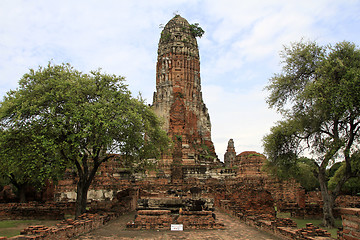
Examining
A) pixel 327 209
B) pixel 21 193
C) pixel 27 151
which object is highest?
pixel 27 151

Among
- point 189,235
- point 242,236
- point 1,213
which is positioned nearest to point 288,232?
point 242,236

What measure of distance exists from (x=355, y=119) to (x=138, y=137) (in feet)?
35.5

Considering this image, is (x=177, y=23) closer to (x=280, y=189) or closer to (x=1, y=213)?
(x=280, y=189)

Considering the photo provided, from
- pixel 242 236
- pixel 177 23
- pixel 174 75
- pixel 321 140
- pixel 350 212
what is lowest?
pixel 242 236

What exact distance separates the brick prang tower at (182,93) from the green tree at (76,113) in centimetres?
2295

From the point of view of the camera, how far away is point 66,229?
9.59 metres

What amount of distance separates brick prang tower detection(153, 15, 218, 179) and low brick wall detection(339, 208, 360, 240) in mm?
A: 30560

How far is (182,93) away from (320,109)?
28.6 meters

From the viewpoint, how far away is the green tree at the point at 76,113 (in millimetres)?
13406

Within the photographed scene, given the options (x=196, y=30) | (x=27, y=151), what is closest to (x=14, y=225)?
(x=27, y=151)

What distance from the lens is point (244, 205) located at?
56.7 ft

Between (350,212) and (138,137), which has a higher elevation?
(138,137)

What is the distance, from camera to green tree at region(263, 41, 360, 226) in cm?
1405

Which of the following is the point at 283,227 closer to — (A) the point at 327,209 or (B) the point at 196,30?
(A) the point at 327,209
